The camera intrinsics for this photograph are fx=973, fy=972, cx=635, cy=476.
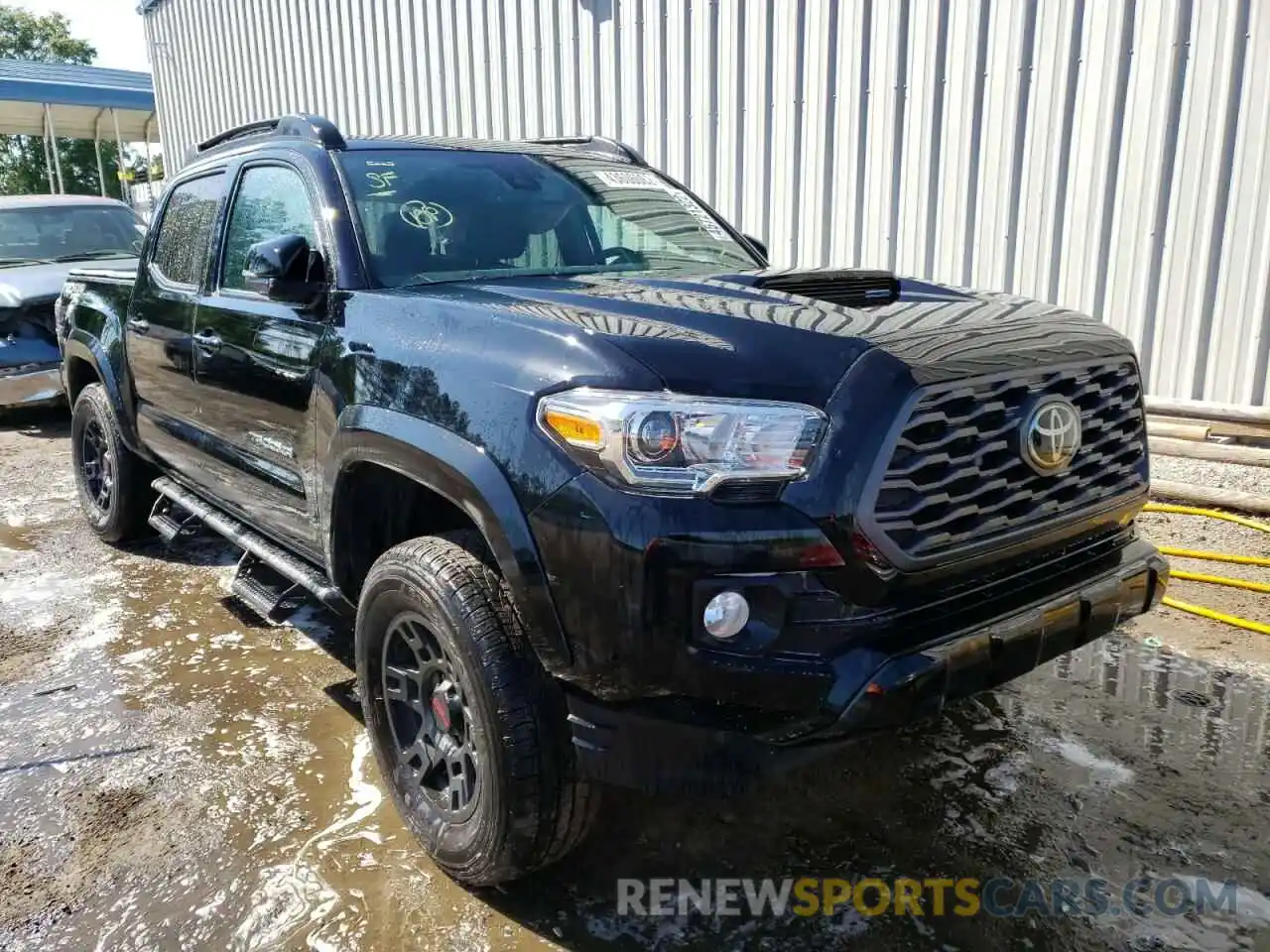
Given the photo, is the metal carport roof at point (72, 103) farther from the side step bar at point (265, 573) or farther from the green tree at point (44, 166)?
the side step bar at point (265, 573)

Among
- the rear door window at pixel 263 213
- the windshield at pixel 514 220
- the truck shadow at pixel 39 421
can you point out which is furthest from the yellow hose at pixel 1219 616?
the truck shadow at pixel 39 421

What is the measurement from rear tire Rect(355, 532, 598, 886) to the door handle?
145 centimetres

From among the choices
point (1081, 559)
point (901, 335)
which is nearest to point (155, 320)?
point (901, 335)

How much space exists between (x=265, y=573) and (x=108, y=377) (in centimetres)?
183

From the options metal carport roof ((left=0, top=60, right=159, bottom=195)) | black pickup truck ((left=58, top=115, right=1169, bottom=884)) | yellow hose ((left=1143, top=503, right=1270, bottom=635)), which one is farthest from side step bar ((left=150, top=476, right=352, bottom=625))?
metal carport roof ((left=0, top=60, right=159, bottom=195))

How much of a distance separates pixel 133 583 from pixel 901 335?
13.9ft

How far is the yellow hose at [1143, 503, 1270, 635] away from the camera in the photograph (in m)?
4.03

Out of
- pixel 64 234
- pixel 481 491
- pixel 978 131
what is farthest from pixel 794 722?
pixel 64 234

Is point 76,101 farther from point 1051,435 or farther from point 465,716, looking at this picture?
point 1051,435

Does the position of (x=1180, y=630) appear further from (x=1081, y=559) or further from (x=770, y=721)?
(x=770, y=721)

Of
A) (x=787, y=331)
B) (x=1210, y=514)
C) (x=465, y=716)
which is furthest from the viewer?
(x=1210, y=514)

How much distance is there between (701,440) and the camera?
6.54ft

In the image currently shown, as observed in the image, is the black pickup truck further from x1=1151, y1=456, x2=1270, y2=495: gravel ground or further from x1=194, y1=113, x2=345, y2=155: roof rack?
x1=1151, y1=456, x2=1270, y2=495: gravel ground

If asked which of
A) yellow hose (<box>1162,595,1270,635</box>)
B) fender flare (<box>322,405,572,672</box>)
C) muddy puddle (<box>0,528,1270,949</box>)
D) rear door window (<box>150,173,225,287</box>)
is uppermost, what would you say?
rear door window (<box>150,173,225,287</box>)
